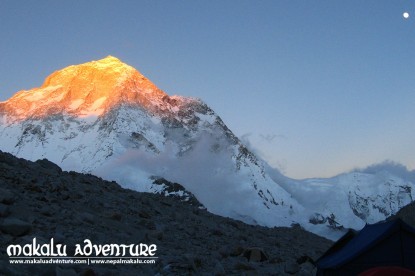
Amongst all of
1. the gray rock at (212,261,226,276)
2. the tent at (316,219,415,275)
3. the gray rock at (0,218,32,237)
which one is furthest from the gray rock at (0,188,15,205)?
the tent at (316,219,415,275)

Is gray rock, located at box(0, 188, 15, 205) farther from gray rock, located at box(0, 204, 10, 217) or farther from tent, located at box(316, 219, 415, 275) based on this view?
tent, located at box(316, 219, 415, 275)

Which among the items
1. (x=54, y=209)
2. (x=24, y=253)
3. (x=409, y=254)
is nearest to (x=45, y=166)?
(x=54, y=209)

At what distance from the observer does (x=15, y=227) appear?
1473 centimetres

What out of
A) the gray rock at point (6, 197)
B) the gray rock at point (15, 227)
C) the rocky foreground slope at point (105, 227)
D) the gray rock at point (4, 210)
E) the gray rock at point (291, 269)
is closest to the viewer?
the gray rock at point (15, 227)

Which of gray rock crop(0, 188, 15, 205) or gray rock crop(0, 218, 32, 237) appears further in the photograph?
gray rock crop(0, 188, 15, 205)

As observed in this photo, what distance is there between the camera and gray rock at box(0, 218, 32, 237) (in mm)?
14648

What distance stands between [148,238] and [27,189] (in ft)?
16.7

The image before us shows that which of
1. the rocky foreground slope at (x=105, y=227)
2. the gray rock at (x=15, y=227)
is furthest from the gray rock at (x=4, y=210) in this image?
the gray rock at (x=15, y=227)

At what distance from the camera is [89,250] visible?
15727mm

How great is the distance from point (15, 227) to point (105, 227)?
4.76m

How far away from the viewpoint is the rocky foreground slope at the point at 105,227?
14945 mm

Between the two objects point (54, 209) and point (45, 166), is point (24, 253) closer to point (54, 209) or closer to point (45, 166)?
point (54, 209)

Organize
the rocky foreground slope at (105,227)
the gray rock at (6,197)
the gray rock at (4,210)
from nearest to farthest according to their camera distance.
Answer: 1. the rocky foreground slope at (105,227)
2. the gray rock at (4,210)
3. the gray rock at (6,197)

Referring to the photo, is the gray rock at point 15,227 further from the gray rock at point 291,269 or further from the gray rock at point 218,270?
the gray rock at point 291,269
